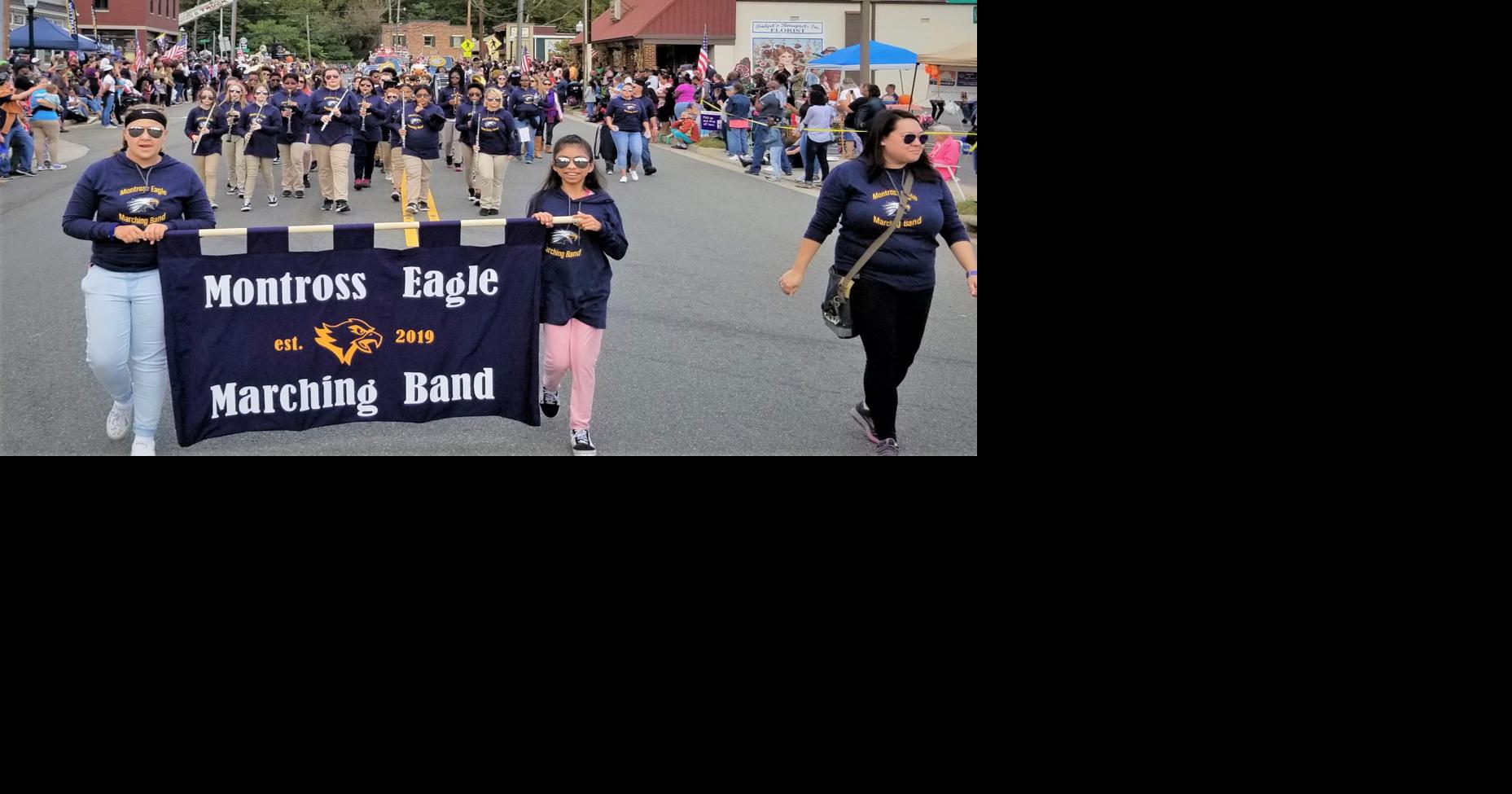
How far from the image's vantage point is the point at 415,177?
16500mm

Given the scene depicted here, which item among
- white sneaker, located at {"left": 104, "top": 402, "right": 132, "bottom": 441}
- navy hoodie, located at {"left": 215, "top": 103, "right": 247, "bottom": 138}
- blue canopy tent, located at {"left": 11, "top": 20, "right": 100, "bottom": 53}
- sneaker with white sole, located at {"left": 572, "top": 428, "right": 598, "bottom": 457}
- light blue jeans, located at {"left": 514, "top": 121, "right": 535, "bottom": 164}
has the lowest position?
sneaker with white sole, located at {"left": 572, "top": 428, "right": 598, "bottom": 457}

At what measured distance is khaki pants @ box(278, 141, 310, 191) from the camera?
56.2 feet

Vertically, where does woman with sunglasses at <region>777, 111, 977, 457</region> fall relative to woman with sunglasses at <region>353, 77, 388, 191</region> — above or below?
below

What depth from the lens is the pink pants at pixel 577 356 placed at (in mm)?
6438

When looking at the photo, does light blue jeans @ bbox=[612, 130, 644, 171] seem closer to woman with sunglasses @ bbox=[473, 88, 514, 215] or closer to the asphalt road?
woman with sunglasses @ bbox=[473, 88, 514, 215]

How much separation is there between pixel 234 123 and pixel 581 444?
11.6 metres

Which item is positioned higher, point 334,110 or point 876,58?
point 876,58

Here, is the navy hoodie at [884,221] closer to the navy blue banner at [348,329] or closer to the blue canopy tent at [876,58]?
the navy blue banner at [348,329]

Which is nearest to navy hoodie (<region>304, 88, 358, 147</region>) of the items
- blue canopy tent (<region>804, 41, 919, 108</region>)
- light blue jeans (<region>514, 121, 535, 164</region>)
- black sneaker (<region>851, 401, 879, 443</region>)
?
light blue jeans (<region>514, 121, 535, 164</region>)

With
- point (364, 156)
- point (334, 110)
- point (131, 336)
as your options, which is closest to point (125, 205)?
point (131, 336)

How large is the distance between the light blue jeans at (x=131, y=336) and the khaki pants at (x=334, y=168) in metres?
10.7

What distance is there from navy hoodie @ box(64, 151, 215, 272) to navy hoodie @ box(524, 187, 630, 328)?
154cm

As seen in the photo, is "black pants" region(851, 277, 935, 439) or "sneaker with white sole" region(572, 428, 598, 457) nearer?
"black pants" region(851, 277, 935, 439)

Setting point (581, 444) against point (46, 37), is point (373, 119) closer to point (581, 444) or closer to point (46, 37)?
point (581, 444)
